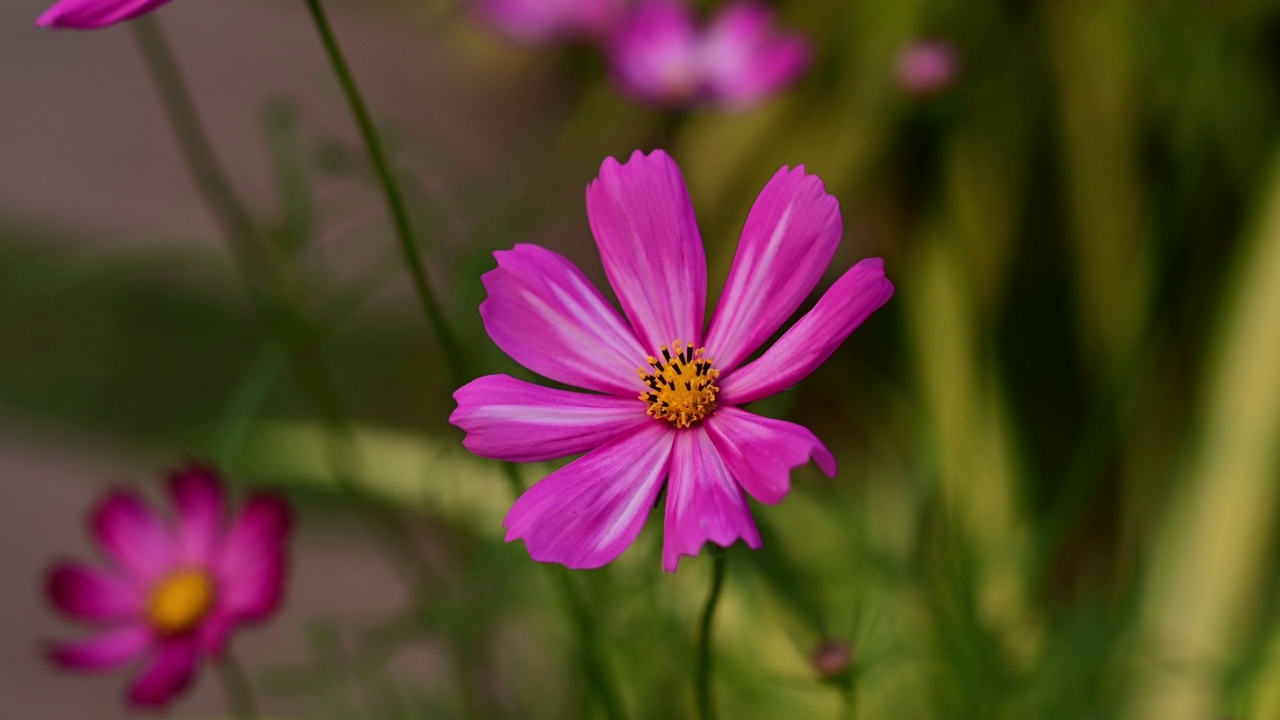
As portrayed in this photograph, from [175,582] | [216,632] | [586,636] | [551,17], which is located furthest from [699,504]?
[551,17]

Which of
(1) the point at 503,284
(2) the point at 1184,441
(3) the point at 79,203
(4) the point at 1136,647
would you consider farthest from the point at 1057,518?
(3) the point at 79,203

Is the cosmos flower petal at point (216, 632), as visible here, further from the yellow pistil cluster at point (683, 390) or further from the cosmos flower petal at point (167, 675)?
the yellow pistil cluster at point (683, 390)

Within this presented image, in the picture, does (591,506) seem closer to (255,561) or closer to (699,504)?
(699,504)

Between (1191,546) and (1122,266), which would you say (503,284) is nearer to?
(1191,546)

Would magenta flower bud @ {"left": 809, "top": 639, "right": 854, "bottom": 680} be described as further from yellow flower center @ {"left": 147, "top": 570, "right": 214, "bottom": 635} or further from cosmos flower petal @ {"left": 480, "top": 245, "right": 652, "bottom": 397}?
yellow flower center @ {"left": 147, "top": 570, "right": 214, "bottom": 635}

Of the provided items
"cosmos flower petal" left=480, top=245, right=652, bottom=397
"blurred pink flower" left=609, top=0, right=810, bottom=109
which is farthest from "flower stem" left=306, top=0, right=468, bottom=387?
"blurred pink flower" left=609, top=0, right=810, bottom=109

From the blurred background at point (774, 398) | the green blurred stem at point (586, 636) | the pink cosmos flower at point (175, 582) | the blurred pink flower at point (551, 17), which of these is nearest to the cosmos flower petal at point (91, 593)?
the pink cosmos flower at point (175, 582)

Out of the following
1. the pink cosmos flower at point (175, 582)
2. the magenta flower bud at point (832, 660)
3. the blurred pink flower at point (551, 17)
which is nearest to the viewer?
the magenta flower bud at point (832, 660)
